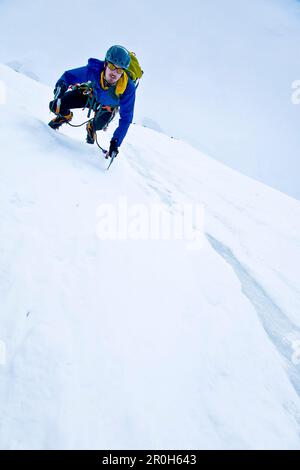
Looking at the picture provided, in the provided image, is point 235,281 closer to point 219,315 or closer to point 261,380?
point 219,315

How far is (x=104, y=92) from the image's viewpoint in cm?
400

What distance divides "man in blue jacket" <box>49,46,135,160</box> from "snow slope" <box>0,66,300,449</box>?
0.79m

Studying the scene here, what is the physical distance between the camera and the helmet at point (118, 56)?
3.49 m

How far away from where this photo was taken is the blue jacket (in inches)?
153

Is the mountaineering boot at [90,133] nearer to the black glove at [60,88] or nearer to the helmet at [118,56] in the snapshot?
the black glove at [60,88]

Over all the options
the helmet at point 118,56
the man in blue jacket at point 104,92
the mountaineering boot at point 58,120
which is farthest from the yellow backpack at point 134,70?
the mountaineering boot at point 58,120

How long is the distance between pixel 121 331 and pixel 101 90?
131 inches

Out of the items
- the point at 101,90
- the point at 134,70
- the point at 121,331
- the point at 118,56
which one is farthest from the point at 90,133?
the point at 121,331

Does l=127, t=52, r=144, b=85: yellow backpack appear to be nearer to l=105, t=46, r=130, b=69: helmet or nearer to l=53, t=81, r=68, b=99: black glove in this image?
l=105, t=46, r=130, b=69: helmet

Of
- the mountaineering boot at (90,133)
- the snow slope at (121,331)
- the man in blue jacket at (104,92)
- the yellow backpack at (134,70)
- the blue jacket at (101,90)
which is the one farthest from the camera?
the mountaineering boot at (90,133)

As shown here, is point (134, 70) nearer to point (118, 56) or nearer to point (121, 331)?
point (118, 56)

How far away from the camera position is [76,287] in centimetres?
207

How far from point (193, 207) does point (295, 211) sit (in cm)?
364
